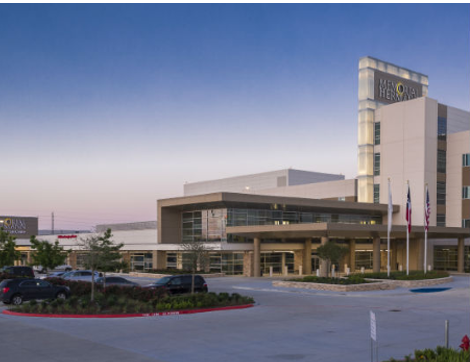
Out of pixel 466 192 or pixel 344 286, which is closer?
pixel 344 286

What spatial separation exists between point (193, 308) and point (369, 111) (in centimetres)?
5049

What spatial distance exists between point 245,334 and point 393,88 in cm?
5936

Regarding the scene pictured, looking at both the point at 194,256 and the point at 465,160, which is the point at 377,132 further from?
the point at 194,256

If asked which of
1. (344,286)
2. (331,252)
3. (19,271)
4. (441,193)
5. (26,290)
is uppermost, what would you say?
(441,193)

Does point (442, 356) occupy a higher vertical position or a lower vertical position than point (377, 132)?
lower

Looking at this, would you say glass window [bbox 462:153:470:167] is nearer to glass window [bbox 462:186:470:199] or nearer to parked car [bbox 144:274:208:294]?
glass window [bbox 462:186:470:199]

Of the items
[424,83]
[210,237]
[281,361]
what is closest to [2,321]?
[281,361]

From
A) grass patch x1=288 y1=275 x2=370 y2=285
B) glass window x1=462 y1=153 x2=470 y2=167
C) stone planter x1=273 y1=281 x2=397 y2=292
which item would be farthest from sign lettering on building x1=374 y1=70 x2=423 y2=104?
grass patch x1=288 y1=275 x2=370 y2=285

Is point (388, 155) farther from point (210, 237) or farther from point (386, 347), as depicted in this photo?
point (386, 347)

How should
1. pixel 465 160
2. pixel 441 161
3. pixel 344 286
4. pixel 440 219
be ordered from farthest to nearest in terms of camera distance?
pixel 440 219, pixel 441 161, pixel 465 160, pixel 344 286

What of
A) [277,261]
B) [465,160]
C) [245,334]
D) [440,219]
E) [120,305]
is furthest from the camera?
[440,219]

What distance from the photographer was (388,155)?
67.8 m

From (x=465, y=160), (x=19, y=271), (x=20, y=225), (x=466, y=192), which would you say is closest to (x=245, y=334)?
(x=19, y=271)

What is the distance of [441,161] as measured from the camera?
66938mm
